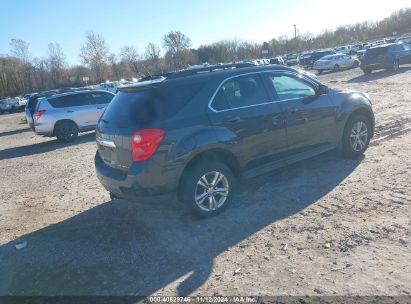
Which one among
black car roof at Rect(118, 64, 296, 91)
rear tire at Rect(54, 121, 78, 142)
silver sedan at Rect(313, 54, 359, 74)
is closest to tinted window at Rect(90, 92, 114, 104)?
rear tire at Rect(54, 121, 78, 142)

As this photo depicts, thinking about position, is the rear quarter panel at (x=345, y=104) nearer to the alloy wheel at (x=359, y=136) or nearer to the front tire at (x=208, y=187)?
the alloy wheel at (x=359, y=136)

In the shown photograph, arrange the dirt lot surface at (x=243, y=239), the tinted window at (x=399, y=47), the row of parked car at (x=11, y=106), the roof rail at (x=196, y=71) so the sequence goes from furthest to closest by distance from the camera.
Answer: the row of parked car at (x=11, y=106)
the tinted window at (x=399, y=47)
the roof rail at (x=196, y=71)
the dirt lot surface at (x=243, y=239)

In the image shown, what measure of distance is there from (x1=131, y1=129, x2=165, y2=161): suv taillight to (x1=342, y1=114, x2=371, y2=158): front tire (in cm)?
347

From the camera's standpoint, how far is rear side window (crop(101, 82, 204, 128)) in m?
4.54

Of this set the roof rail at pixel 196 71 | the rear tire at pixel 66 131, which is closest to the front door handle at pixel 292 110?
the roof rail at pixel 196 71

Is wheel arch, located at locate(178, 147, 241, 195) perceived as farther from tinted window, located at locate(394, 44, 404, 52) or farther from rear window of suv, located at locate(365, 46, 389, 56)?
tinted window, located at locate(394, 44, 404, 52)

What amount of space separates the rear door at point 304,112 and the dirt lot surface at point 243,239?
56 cm

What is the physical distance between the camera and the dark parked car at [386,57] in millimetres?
23578

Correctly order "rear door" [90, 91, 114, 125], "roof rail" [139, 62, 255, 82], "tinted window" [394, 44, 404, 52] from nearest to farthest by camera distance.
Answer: "roof rail" [139, 62, 255, 82], "rear door" [90, 91, 114, 125], "tinted window" [394, 44, 404, 52]

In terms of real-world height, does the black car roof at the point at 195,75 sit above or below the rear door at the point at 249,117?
above

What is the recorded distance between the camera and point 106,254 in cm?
434

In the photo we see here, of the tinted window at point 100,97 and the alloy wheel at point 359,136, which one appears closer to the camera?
the alloy wheel at point 359,136

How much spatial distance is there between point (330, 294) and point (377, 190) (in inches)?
97.0

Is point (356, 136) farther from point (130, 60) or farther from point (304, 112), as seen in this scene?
point (130, 60)
